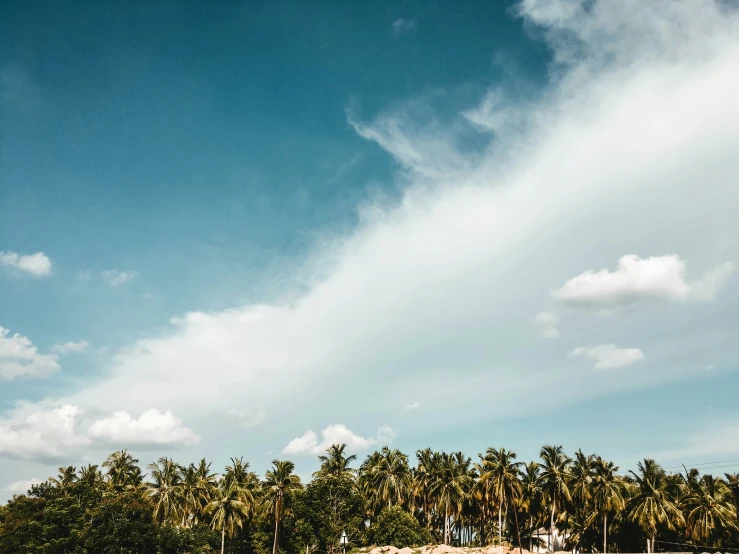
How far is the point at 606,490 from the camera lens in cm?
6425

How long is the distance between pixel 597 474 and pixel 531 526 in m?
21.7

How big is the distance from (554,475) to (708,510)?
54.9 ft

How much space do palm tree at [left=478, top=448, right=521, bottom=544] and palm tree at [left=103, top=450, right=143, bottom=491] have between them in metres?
50.0

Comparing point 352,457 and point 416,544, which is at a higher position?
point 352,457

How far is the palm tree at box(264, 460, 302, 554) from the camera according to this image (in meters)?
69.4

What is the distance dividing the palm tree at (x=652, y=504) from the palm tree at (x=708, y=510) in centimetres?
169

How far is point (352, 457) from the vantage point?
7931 cm

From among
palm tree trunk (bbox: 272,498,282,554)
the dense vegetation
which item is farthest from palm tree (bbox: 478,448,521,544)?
palm tree trunk (bbox: 272,498,282,554)

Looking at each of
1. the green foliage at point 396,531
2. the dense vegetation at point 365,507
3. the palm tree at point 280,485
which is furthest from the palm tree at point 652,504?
the palm tree at point 280,485

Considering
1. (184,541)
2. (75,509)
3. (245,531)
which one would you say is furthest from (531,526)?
(75,509)

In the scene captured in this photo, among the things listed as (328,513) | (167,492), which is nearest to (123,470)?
(167,492)

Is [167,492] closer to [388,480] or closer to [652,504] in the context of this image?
[388,480]

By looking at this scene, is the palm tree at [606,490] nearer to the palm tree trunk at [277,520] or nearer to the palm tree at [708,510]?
the palm tree at [708,510]

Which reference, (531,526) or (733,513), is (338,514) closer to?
(531,526)
